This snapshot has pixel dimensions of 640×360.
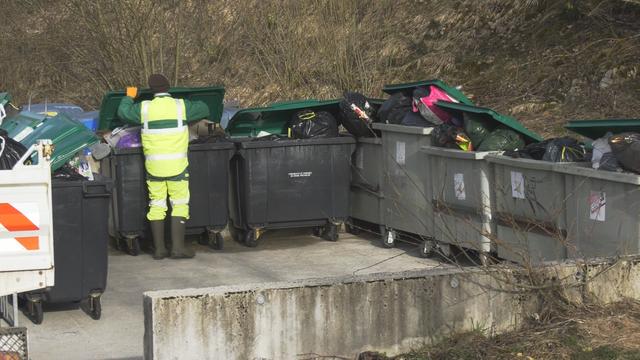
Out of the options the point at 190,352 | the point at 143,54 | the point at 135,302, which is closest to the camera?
the point at 190,352

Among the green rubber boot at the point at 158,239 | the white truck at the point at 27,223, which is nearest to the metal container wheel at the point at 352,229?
the green rubber boot at the point at 158,239

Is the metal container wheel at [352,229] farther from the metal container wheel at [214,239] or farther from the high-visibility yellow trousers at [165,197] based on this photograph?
the high-visibility yellow trousers at [165,197]

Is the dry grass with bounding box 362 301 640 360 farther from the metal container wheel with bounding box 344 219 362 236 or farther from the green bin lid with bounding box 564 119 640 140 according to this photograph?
the metal container wheel with bounding box 344 219 362 236

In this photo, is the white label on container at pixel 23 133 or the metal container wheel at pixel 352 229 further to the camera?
the metal container wheel at pixel 352 229

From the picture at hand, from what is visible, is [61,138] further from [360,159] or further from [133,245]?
[360,159]

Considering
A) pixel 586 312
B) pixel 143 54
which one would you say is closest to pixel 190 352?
pixel 586 312

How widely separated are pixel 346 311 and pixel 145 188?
16.0 ft

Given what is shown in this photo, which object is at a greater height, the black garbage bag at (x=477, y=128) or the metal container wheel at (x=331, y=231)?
the black garbage bag at (x=477, y=128)

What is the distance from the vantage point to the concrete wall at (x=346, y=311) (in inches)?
212

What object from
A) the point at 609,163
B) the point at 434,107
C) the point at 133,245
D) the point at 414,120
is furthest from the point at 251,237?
the point at 609,163

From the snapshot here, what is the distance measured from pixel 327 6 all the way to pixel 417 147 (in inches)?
241

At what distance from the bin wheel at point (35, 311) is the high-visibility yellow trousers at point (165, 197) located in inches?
84.6

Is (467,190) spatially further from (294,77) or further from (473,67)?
(294,77)

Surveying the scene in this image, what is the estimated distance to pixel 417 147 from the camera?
32.4ft
